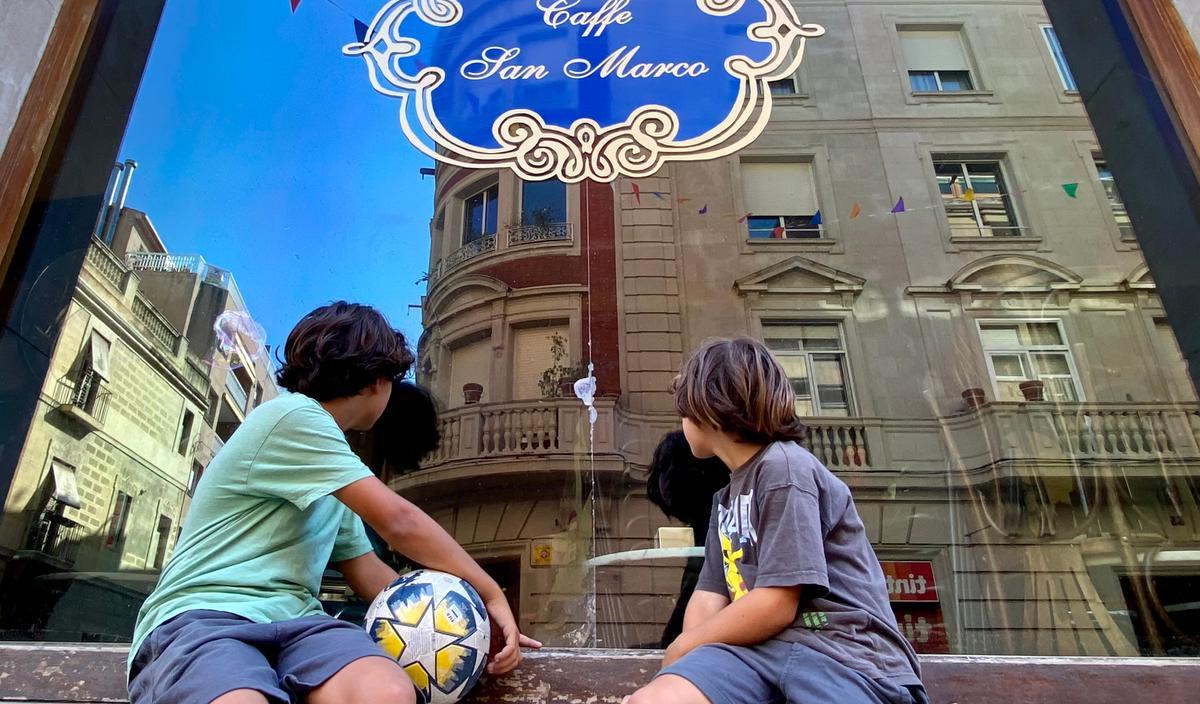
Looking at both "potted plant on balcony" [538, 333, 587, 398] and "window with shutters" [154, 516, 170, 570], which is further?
"potted plant on balcony" [538, 333, 587, 398]

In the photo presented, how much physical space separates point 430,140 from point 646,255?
139 centimetres

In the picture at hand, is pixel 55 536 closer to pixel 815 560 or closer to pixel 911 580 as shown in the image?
pixel 815 560

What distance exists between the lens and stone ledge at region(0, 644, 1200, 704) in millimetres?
2205

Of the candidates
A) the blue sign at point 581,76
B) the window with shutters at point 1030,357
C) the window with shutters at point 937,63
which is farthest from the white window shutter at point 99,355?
the window with shutters at point 937,63

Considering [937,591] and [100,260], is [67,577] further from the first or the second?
[937,591]

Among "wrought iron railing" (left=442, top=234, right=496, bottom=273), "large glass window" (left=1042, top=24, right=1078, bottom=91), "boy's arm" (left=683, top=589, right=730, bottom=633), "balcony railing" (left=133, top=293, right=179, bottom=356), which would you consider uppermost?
"large glass window" (left=1042, top=24, right=1078, bottom=91)

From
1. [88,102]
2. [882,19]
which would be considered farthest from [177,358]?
[882,19]

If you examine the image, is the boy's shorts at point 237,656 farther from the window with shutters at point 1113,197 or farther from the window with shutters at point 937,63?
the window with shutters at point 937,63

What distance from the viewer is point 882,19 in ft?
14.8

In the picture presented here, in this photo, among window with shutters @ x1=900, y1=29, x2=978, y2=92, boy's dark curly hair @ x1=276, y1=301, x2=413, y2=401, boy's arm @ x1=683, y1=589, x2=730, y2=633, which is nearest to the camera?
boy's arm @ x1=683, y1=589, x2=730, y2=633

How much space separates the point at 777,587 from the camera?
1555mm

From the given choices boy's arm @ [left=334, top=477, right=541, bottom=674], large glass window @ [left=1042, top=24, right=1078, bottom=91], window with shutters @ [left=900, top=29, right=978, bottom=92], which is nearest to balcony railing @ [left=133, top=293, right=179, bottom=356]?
boy's arm @ [left=334, top=477, right=541, bottom=674]

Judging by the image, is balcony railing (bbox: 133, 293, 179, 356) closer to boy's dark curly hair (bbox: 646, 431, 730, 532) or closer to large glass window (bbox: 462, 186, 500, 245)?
large glass window (bbox: 462, 186, 500, 245)

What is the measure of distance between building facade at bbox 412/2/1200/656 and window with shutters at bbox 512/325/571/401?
0.01 metres
